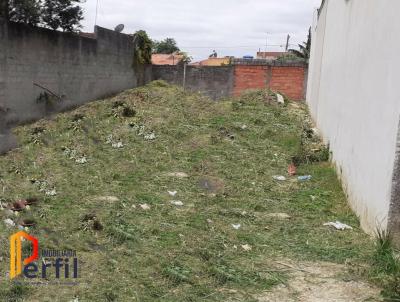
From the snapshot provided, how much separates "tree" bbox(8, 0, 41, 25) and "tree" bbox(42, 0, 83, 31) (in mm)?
234

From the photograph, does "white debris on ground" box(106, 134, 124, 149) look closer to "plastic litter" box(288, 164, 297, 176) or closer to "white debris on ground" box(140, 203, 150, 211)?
"white debris on ground" box(140, 203, 150, 211)

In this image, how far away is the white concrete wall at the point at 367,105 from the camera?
11.8 feet

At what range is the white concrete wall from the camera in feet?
11.8

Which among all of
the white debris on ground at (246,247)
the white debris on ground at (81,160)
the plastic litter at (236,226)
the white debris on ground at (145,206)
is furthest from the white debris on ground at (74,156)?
the white debris on ground at (246,247)

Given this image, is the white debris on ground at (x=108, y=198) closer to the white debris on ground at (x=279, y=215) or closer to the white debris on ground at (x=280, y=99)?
the white debris on ground at (x=279, y=215)

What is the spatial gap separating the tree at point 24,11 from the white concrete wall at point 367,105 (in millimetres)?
5173

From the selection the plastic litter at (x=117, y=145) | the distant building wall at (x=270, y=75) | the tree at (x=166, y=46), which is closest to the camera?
the plastic litter at (x=117, y=145)

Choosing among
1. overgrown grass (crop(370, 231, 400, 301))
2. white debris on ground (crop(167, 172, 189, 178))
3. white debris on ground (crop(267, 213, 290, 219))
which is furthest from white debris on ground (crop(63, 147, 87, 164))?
overgrown grass (crop(370, 231, 400, 301))

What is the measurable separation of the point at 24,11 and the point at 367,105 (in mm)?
5825

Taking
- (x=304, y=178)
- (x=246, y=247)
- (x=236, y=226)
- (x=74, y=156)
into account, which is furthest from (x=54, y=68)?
(x=246, y=247)

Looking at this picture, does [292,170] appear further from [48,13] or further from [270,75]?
[270,75]

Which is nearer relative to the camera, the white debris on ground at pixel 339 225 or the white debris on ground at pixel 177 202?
the white debris on ground at pixel 339 225

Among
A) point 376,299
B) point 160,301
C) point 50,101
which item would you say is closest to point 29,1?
point 50,101

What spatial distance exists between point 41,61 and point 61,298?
19.4 ft
